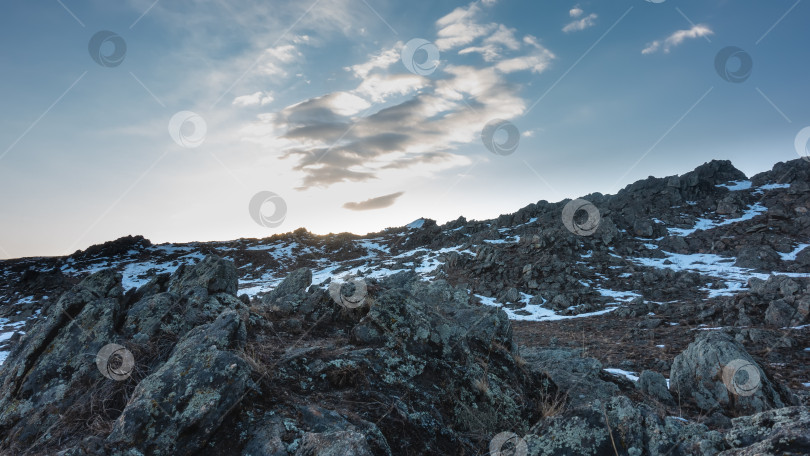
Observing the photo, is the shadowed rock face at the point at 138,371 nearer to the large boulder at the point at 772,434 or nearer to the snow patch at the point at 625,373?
the large boulder at the point at 772,434

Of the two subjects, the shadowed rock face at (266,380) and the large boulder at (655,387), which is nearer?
the shadowed rock face at (266,380)

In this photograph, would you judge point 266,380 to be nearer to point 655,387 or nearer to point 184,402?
point 184,402

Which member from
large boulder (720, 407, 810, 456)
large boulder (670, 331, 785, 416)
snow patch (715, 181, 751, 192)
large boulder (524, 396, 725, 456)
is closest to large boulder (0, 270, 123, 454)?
large boulder (524, 396, 725, 456)

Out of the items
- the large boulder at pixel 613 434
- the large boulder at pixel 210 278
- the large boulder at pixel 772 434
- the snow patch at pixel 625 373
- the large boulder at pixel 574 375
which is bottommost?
the snow patch at pixel 625 373

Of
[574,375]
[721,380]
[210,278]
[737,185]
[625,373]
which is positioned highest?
[737,185]

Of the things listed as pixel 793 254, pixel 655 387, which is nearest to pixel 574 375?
pixel 655 387

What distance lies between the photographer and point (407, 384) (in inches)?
207

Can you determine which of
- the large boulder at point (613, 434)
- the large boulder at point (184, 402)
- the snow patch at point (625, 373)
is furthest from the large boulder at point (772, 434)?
the snow patch at point (625, 373)

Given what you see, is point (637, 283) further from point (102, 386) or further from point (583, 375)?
point (102, 386)

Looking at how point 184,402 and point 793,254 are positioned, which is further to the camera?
point 793,254

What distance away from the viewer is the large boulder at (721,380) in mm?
7816

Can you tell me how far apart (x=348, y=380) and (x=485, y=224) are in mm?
50089

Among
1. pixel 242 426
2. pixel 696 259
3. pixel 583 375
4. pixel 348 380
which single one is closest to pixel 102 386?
pixel 242 426

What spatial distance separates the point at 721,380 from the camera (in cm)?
852
